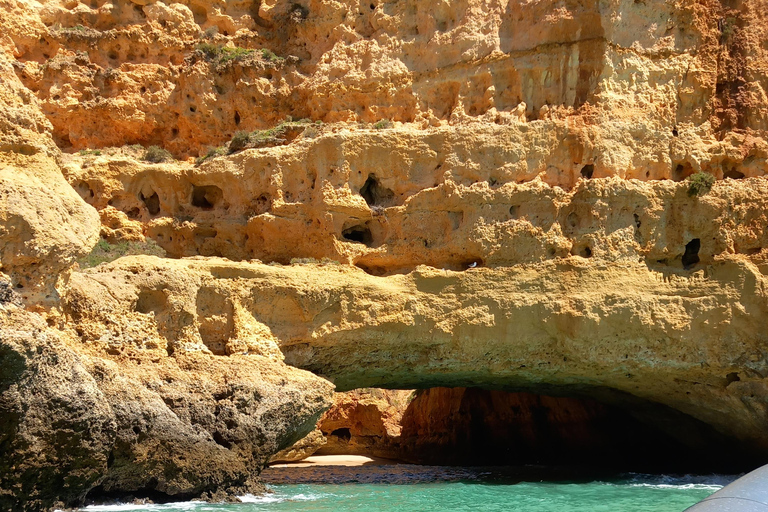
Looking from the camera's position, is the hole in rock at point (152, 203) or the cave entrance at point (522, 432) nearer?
the hole in rock at point (152, 203)

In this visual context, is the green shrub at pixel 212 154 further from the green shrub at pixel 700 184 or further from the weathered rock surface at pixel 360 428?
the weathered rock surface at pixel 360 428

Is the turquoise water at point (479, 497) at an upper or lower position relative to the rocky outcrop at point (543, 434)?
lower

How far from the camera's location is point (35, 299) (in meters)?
11.4

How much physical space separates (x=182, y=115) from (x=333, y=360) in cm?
786

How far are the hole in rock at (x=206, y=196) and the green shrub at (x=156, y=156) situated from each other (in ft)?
3.94

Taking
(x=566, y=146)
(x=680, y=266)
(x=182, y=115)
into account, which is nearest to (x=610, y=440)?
(x=680, y=266)

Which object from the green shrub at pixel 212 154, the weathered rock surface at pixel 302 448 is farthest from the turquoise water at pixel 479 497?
the green shrub at pixel 212 154

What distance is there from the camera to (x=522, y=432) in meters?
26.8

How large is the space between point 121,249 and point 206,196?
2.70 m

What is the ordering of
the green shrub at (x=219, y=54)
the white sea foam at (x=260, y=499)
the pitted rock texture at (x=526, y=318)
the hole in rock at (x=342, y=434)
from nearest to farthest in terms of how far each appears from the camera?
the white sea foam at (x=260, y=499) < the pitted rock texture at (x=526, y=318) < the green shrub at (x=219, y=54) < the hole in rock at (x=342, y=434)

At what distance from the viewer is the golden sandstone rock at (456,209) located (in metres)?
15.6

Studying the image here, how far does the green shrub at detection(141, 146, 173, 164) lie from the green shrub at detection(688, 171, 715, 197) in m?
12.0

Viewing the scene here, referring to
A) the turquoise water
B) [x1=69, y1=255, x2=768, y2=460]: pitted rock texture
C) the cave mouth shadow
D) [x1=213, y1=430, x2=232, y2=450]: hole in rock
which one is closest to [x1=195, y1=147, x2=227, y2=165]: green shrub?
[x1=69, y1=255, x2=768, y2=460]: pitted rock texture

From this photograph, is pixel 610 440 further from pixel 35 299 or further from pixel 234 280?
pixel 35 299
